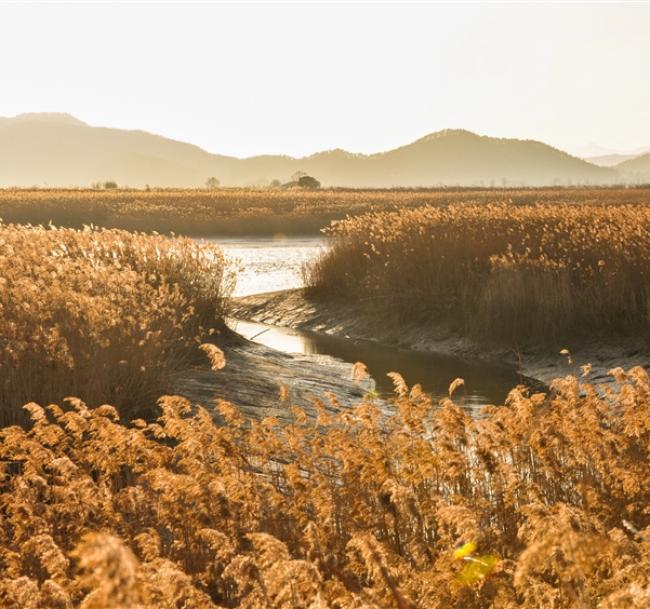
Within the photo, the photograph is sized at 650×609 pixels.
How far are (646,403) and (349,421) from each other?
2069 millimetres

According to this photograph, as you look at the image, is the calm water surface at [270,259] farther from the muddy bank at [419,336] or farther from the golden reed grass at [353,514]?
the golden reed grass at [353,514]

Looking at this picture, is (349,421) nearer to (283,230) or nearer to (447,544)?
(447,544)

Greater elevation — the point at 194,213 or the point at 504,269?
the point at 194,213

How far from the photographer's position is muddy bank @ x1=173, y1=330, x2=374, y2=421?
1152cm

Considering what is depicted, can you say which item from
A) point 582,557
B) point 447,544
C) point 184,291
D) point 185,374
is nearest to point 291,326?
point 184,291

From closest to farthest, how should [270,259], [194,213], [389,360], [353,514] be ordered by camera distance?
[353,514], [389,360], [270,259], [194,213]

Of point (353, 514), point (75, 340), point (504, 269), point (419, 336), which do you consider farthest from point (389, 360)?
point (353, 514)

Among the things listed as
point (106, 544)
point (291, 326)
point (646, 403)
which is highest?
point (106, 544)

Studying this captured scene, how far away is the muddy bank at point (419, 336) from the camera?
14.3m

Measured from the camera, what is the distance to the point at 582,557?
3158 mm

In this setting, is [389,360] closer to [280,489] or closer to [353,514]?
[280,489]

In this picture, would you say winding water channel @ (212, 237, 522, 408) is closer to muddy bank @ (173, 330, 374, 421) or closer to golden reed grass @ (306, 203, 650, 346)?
muddy bank @ (173, 330, 374, 421)

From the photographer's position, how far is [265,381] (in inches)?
513

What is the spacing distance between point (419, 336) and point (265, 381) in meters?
5.34
